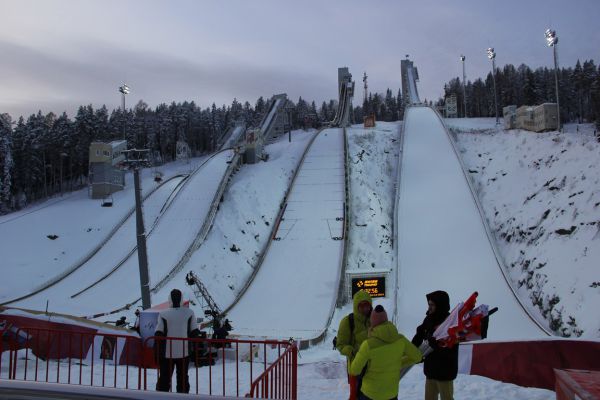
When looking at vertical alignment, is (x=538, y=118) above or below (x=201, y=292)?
above

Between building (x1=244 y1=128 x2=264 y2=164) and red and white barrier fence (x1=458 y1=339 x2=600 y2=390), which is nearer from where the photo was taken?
red and white barrier fence (x1=458 y1=339 x2=600 y2=390)

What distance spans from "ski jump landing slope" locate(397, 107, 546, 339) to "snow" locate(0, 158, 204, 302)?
14264 mm

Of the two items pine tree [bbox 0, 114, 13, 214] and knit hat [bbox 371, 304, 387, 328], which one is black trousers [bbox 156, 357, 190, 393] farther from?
pine tree [bbox 0, 114, 13, 214]

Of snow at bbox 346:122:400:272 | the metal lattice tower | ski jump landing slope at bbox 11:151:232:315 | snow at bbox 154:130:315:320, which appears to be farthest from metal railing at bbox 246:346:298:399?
ski jump landing slope at bbox 11:151:232:315

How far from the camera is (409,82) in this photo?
59500mm

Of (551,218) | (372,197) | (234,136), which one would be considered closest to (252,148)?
(372,197)

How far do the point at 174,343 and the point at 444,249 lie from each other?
16496mm

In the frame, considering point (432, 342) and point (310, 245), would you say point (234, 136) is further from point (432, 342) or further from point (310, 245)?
point (432, 342)

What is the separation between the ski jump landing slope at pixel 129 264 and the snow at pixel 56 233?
1577 millimetres

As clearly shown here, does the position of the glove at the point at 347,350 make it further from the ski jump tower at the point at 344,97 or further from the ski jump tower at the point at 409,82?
the ski jump tower at the point at 409,82

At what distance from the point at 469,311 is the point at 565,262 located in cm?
1228

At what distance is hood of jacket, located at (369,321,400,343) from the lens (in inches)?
154

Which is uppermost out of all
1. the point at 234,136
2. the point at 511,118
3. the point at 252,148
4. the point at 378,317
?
the point at 234,136

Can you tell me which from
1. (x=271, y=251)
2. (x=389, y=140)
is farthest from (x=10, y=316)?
(x=389, y=140)
